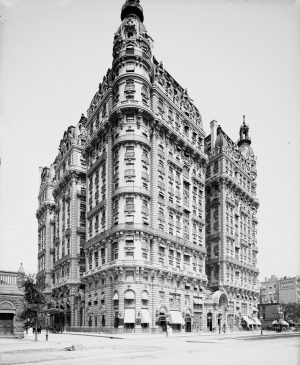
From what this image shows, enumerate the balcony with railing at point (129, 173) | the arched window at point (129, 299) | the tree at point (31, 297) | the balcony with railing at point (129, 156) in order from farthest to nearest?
the balcony with railing at point (129, 156) < the balcony with railing at point (129, 173) < the arched window at point (129, 299) < the tree at point (31, 297)

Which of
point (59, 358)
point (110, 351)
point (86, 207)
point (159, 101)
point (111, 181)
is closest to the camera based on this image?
point (59, 358)

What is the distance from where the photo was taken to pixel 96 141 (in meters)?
80.9

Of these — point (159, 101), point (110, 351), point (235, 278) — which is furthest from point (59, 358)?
point (235, 278)

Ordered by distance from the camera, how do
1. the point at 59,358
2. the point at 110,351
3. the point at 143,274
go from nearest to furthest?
the point at 59,358 → the point at 110,351 → the point at 143,274

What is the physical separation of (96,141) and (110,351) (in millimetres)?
53941

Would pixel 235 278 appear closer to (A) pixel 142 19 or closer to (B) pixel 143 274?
(B) pixel 143 274

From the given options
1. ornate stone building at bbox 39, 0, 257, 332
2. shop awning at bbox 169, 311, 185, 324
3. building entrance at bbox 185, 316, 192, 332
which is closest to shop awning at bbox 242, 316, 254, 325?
ornate stone building at bbox 39, 0, 257, 332

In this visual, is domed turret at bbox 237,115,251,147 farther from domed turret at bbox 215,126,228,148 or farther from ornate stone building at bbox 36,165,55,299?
ornate stone building at bbox 36,165,55,299

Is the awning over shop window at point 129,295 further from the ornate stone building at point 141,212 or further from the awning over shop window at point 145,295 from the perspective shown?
the awning over shop window at point 145,295

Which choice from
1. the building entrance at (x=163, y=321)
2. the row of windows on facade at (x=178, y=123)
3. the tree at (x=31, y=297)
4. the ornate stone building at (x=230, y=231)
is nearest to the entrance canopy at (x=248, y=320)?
the ornate stone building at (x=230, y=231)

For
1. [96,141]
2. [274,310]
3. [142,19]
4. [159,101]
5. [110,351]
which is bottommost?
[274,310]

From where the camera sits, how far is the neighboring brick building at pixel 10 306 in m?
41.0

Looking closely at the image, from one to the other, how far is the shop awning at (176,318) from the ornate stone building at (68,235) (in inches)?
787

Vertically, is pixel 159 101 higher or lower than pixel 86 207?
higher
